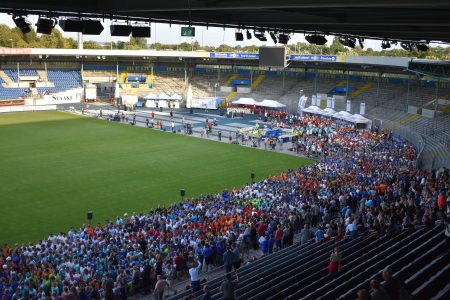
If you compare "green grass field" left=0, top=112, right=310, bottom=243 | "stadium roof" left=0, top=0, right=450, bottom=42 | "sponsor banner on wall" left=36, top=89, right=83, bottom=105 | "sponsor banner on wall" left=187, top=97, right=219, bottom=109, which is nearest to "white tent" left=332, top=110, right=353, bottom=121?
"green grass field" left=0, top=112, right=310, bottom=243

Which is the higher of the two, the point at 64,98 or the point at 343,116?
the point at 64,98

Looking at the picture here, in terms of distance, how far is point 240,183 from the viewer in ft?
82.9

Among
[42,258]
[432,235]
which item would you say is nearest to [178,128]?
[42,258]

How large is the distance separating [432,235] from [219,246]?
5.44 m

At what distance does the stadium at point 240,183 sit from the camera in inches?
414

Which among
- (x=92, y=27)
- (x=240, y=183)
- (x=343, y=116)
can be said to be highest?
(x=92, y=27)

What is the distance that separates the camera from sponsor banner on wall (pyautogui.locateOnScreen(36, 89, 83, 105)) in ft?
174

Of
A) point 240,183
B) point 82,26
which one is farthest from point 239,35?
point 240,183

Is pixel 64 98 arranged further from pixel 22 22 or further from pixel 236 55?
pixel 22 22

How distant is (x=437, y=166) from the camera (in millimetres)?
23719

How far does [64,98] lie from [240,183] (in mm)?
37032

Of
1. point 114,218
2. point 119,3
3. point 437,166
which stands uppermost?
point 119,3

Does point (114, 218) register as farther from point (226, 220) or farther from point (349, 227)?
point (349, 227)

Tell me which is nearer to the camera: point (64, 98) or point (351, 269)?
point (351, 269)
